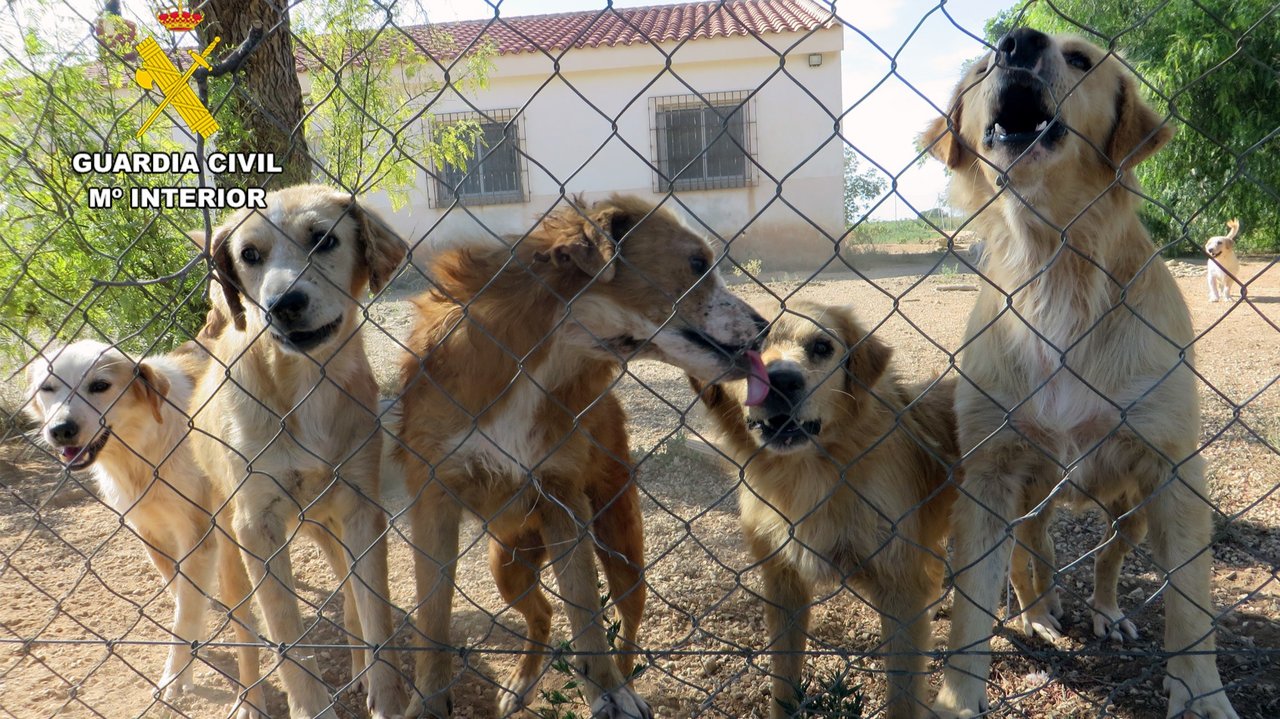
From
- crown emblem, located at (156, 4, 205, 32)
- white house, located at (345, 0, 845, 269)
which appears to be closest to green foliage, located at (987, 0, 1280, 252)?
white house, located at (345, 0, 845, 269)

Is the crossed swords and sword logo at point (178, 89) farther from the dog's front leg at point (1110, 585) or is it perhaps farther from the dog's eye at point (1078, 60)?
the dog's front leg at point (1110, 585)

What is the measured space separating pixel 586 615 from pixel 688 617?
70 centimetres

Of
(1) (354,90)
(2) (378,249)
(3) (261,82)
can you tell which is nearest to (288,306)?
(2) (378,249)

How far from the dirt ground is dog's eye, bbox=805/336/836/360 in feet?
1.04

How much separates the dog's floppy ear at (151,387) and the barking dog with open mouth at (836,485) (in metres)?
2.42

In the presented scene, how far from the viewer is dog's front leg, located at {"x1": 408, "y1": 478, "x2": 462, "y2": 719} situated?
2.88m

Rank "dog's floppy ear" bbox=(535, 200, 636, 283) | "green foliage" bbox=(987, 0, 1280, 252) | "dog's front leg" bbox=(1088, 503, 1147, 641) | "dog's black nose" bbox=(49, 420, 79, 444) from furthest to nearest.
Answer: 1. "green foliage" bbox=(987, 0, 1280, 252)
2. "dog's black nose" bbox=(49, 420, 79, 444)
3. "dog's front leg" bbox=(1088, 503, 1147, 641)
4. "dog's floppy ear" bbox=(535, 200, 636, 283)

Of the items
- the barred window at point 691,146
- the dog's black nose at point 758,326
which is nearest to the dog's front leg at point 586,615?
the dog's black nose at point 758,326

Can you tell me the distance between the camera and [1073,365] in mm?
2564

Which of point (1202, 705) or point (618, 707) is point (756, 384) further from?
point (1202, 705)

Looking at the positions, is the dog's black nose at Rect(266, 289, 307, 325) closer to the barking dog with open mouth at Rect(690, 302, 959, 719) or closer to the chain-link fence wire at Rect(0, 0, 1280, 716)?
the chain-link fence wire at Rect(0, 0, 1280, 716)

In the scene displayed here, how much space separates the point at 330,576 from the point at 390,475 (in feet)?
5.01

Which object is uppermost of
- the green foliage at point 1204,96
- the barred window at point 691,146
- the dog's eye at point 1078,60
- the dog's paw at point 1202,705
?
the barred window at point 691,146

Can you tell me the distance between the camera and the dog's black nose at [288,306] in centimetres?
259
